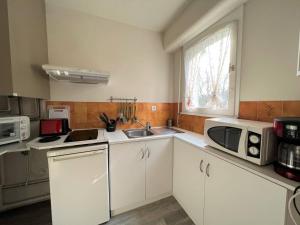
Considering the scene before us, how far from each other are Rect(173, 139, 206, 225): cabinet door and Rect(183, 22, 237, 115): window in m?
0.59

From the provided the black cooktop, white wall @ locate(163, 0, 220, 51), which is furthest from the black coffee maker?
the black cooktop

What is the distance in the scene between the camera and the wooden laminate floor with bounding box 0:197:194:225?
4.55 feet

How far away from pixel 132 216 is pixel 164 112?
5.11 feet

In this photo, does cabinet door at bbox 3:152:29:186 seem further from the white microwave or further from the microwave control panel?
the microwave control panel

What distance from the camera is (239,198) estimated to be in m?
0.88

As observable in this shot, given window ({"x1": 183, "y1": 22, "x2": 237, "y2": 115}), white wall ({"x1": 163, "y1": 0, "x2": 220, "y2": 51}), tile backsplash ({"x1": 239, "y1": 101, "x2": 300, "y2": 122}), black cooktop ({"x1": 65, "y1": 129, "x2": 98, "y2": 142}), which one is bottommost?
black cooktop ({"x1": 65, "y1": 129, "x2": 98, "y2": 142})

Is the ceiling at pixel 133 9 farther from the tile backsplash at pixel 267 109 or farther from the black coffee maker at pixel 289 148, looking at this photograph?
the black coffee maker at pixel 289 148

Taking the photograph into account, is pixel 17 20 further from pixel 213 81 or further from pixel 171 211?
pixel 171 211

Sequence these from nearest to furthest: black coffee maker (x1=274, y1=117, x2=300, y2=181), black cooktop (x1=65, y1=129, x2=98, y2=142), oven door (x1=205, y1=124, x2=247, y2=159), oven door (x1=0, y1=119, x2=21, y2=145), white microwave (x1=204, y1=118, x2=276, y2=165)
Result: black coffee maker (x1=274, y1=117, x2=300, y2=181) → white microwave (x1=204, y1=118, x2=276, y2=165) → oven door (x1=205, y1=124, x2=247, y2=159) → oven door (x1=0, y1=119, x2=21, y2=145) → black cooktop (x1=65, y1=129, x2=98, y2=142)

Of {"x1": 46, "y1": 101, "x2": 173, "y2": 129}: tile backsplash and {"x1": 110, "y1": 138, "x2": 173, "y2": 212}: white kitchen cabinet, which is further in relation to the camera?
{"x1": 46, "y1": 101, "x2": 173, "y2": 129}: tile backsplash

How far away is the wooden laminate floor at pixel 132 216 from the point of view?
4.55 feet

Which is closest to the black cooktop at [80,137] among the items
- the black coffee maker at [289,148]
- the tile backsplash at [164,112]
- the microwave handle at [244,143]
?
the tile backsplash at [164,112]

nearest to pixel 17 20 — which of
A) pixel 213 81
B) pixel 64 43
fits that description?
pixel 64 43

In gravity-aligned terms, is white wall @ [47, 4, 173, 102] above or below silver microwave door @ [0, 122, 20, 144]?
above
